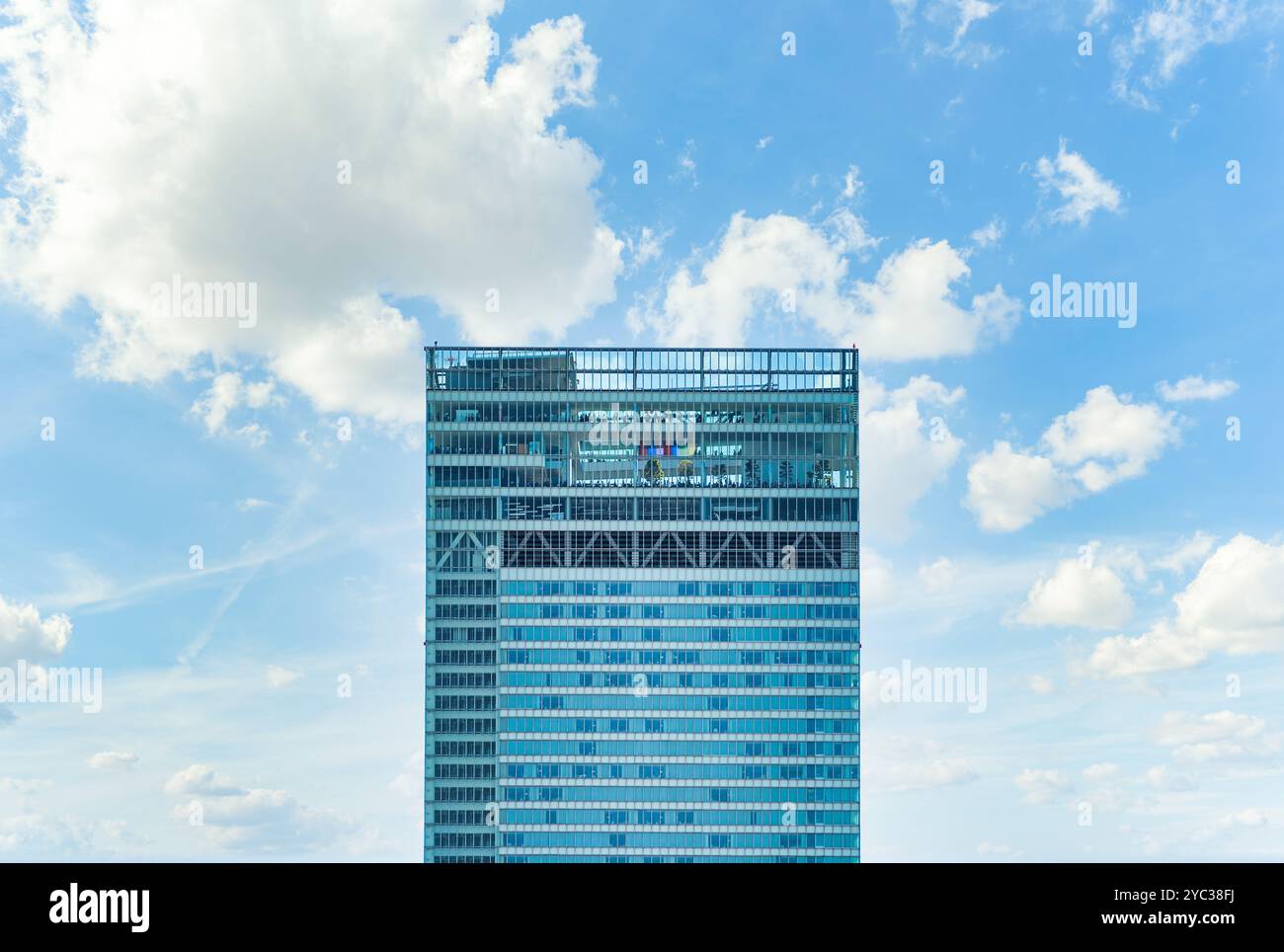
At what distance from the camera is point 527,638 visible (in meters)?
187

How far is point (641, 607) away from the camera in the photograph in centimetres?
18862

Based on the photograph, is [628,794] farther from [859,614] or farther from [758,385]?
[758,385]

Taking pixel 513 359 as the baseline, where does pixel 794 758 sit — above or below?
below

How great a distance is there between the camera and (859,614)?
18825cm

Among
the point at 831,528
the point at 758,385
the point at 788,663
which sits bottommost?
the point at 788,663

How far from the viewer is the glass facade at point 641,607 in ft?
605

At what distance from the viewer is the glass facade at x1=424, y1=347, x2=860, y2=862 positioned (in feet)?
605

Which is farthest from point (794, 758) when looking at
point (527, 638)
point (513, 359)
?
point (513, 359)
